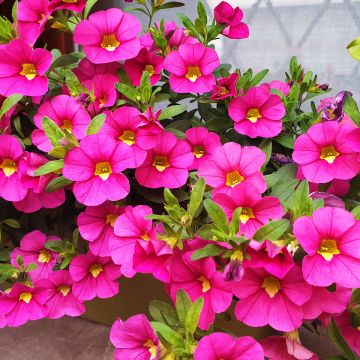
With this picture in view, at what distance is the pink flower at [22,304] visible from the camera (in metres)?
0.73

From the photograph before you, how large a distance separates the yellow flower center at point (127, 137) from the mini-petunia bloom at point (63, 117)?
0.19ft

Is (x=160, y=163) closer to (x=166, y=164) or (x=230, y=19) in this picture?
(x=166, y=164)

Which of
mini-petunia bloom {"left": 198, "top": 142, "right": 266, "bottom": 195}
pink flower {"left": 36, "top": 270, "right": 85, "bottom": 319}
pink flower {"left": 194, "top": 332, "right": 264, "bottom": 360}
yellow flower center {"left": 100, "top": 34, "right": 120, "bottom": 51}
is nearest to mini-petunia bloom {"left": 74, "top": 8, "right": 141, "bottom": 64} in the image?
yellow flower center {"left": 100, "top": 34, "right": 120, "bottom": 51}

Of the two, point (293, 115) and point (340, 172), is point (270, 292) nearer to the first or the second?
point (340, 172)

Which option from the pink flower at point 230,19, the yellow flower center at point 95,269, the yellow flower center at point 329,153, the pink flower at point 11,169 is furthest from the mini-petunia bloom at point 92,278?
the pink flower at point 230,19

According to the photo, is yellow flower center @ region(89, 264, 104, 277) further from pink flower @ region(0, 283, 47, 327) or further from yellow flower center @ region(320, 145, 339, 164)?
yellow flower center @ region(320, 145, 339, 164)

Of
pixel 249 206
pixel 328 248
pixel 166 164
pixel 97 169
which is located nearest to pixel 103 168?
pixel 97 169

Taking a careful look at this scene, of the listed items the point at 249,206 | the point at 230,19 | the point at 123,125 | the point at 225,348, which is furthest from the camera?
the point at 230,19

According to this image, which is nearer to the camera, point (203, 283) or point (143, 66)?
point (203, 283)

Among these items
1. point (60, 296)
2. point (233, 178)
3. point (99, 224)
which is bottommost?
point (60, 296)

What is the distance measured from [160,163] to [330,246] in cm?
30

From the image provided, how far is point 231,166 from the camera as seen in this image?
25.3 inches

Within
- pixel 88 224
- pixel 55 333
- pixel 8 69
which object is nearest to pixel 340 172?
pixel 88 224

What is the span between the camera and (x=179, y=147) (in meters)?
0.72
